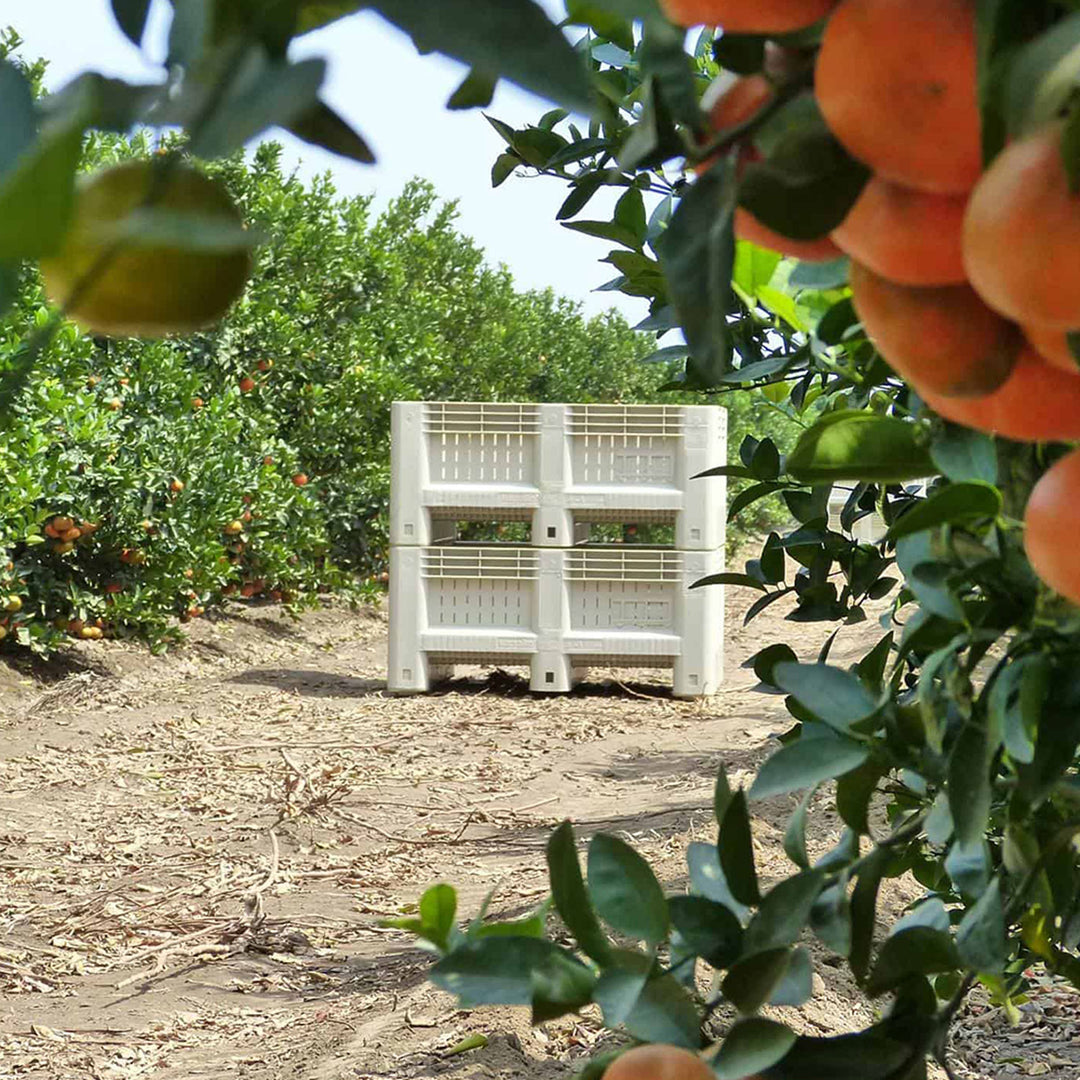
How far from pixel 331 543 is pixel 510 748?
357 cm

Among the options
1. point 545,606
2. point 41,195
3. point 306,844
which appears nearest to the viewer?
point 41,195

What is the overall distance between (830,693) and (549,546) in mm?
4843

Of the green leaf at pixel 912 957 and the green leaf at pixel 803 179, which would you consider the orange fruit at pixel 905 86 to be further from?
the green leaf at pixel 912 957

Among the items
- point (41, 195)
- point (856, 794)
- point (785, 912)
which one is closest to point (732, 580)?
point (856, 794)

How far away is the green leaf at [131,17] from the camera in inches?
10.8

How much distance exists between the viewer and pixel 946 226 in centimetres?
27

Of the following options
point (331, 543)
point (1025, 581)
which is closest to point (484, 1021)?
point (1025, 581)

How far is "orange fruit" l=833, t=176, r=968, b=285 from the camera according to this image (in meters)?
0.27

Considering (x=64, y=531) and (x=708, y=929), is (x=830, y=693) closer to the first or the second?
(x=708, y=929)

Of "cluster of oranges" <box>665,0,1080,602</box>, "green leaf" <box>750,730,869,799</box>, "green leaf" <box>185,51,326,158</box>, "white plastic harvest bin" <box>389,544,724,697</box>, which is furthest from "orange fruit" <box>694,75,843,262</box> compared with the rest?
"white plastic harvest bin" <box>389,544,724,697</box>

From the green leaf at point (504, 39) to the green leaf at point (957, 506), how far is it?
9.2 inches

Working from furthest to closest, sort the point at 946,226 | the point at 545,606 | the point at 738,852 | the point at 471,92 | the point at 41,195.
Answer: the point at 545,606 < the point at 738,852 < the point at 471,92 < the point at 946,226 < the point at 41,195

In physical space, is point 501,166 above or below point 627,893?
above

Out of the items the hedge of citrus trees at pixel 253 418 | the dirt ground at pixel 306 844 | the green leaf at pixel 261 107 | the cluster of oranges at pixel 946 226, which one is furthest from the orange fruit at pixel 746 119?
the hedge of citrus trees at pixel 253 418
